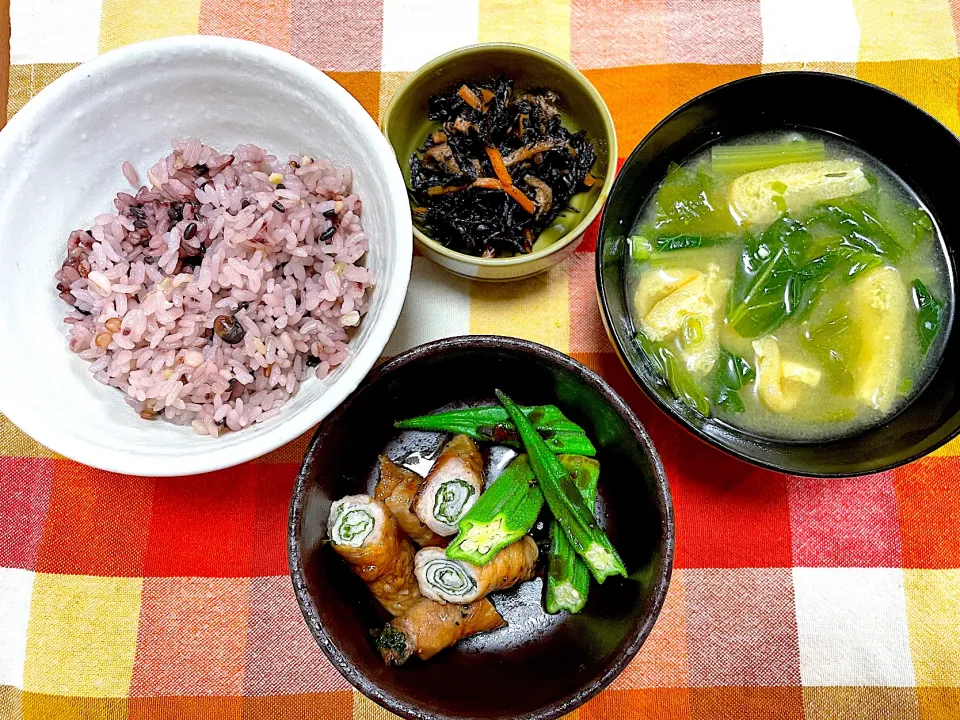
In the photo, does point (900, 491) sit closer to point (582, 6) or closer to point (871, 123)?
point (871, 123)

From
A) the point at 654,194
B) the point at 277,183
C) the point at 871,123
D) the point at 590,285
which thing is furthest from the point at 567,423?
the point at 871,123

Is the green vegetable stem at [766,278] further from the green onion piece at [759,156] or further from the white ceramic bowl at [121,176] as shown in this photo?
the white ceramic bowl at [121,176]

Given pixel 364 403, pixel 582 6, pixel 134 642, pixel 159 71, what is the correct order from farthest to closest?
pixel 582 6
pixel 134 642
pixel 364 403
pixel 159 71

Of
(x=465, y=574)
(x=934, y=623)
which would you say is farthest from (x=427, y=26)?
(x=934, y=623)

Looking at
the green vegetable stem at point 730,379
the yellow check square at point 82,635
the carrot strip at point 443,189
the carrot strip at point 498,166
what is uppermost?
the carrot strip at point 498,166

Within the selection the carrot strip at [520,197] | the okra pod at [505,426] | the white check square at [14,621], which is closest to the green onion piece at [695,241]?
the carrot strip at [520,197]

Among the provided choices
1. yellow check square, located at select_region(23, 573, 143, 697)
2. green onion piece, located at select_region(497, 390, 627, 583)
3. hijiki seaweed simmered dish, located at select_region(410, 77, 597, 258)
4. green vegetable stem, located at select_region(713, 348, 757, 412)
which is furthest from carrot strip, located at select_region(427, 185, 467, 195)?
yellow check square, located at select_region(23, 573, 143, 697)
